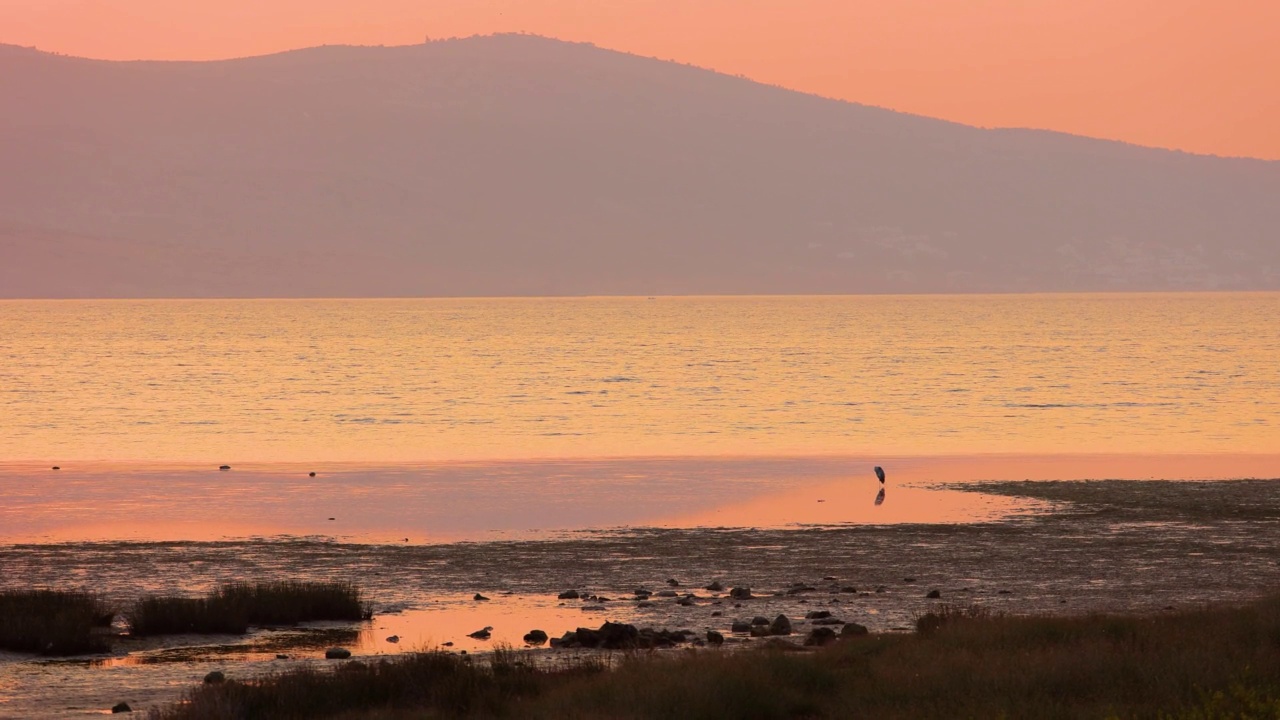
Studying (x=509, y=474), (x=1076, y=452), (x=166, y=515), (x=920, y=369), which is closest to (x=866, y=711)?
(x=166, y=515)

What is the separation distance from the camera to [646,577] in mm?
24766

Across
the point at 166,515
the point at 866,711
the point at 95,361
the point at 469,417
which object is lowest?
the point at 866,711

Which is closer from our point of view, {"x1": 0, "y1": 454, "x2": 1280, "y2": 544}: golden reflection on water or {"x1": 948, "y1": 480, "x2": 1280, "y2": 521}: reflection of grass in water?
{"x1": 0, "y1": 454, "x2": 1280, "y2": 544}: golden reflection on water

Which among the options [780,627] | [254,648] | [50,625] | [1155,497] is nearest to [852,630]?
[780,627]

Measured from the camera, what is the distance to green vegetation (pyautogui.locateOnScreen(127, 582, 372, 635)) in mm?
20109

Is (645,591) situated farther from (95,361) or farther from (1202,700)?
(95,361)

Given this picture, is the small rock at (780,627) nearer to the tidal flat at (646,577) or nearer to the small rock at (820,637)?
the tidal flat at (646,577)

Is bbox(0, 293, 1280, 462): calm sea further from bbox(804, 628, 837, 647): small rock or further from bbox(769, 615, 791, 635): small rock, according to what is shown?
bbox(804, 628, 837, 647): small rock

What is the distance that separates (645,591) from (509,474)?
2211 cm

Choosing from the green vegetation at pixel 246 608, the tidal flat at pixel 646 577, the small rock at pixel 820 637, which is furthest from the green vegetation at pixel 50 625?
the small rock at pixel 820 637

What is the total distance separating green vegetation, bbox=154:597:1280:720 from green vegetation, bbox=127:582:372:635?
4.66 metres

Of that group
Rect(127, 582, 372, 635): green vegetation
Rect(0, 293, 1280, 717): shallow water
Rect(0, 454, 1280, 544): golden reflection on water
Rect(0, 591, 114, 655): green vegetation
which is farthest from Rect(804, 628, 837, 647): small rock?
Rect(0, 454, 1280, 544): golden reflection on water

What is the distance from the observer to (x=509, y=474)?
44906mm

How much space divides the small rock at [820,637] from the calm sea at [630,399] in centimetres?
3322
